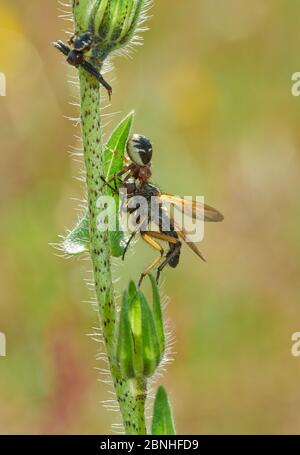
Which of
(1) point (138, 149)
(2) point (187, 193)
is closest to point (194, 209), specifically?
(1) point (138, 149)

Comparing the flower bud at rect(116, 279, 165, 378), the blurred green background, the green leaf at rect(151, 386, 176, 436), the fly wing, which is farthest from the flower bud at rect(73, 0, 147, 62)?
the blurred green background

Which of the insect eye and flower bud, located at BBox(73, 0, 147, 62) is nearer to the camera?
flower bud, located at BBox(73, 0, 147, 62)

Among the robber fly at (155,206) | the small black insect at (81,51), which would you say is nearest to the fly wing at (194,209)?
the robber fly at (155,206)

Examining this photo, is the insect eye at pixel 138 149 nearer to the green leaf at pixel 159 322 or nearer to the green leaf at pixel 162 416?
the green leaf at pixel 159 322

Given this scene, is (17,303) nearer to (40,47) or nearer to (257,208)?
(257,208)

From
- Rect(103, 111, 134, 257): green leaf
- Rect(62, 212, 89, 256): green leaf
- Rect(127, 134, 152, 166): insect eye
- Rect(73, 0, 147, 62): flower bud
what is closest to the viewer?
Rect(73, 0, 147, 62): flower bud

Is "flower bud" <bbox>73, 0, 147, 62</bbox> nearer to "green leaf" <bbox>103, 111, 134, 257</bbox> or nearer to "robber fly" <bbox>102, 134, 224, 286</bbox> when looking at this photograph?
"green leaf" <bbox>103, 111, 134, 257</bbox>

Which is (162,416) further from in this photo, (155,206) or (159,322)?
(155,206)
